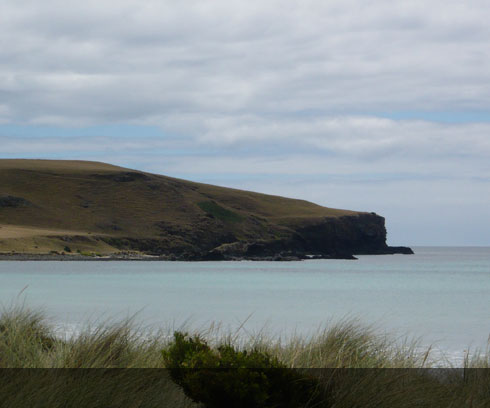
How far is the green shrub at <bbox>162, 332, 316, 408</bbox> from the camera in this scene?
Result: 5656 millimetres

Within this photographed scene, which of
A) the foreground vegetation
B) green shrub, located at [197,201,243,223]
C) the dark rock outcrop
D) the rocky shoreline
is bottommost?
the rocky shoreline

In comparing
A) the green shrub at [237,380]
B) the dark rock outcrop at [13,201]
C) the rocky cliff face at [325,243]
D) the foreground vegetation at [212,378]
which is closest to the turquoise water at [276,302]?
the foreground vegetation at [212,378]

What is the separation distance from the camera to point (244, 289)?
52.8 meters

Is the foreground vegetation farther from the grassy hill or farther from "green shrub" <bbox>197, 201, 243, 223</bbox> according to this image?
"green shrub" <bbox>197, 201, 243, 223</bbox>

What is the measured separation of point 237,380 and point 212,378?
0.22m

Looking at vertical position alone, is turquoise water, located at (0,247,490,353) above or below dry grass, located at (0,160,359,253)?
below

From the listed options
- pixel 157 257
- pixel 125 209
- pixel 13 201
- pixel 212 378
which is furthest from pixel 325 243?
pixel 212 378

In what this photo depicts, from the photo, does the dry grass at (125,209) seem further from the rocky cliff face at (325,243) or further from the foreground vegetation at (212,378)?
the foreground vegetation at (212,378)

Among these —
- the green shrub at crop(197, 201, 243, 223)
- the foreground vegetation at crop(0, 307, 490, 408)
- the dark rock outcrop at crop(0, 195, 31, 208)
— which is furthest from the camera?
the green shrub at crop(197, 201, 243, 223)

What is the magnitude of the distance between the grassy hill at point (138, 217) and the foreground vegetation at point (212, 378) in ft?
322

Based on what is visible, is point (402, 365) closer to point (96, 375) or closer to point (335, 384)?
point (335, 384)

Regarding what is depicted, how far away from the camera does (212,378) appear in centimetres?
573

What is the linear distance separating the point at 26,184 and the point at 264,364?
148291 mm

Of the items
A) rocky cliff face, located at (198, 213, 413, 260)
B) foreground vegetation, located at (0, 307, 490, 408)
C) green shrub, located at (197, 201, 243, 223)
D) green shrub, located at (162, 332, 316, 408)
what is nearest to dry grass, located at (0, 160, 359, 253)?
green shrub, located at (197, 201, 243, 223)
